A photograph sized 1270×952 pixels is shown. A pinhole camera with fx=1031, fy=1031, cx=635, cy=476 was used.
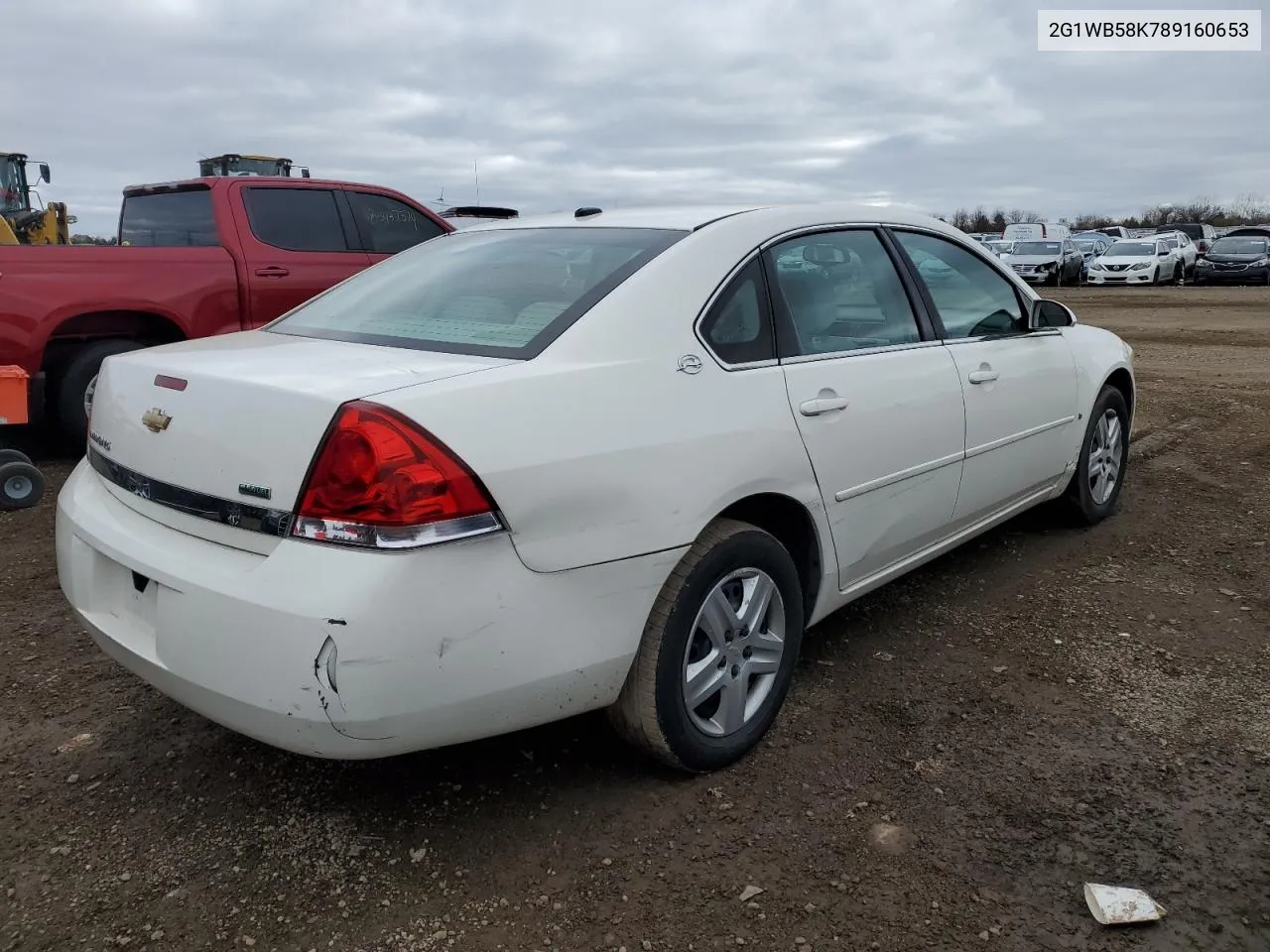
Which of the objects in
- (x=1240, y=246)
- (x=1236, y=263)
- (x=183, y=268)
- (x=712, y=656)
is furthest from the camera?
(x=1240, y=246)

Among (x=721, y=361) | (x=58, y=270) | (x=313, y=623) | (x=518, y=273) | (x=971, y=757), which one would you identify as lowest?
(x=971, y=757)

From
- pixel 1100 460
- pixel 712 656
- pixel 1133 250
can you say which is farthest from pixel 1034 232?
pixel 712 656

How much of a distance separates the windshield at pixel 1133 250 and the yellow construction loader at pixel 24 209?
80.4 ft

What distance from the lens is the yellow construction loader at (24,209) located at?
51.4 feet

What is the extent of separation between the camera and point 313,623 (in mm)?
2115

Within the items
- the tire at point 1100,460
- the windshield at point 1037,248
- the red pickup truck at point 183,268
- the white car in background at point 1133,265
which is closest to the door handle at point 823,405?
the tire at point 1100,460

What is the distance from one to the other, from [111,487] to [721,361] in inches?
65.9

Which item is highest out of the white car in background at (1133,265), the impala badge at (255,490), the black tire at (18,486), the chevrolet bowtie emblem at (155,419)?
the white car in background at (1133,265)

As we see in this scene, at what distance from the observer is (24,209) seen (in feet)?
53.9

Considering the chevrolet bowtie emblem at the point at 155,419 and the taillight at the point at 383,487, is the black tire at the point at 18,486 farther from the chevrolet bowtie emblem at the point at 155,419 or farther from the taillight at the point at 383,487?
the taillight at the point at 383,487

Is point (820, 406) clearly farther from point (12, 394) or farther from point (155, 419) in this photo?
point (12, 394)

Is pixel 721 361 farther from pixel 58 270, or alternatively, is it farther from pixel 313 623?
pixel 58 270

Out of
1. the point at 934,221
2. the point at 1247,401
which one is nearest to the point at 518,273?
the point at 934,221

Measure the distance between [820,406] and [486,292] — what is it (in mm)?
1033
